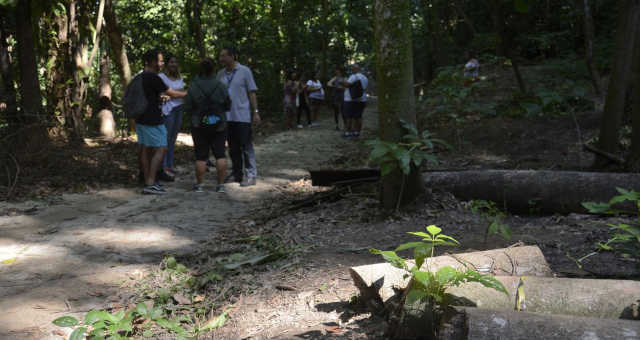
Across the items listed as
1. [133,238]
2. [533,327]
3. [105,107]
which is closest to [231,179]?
[133,238]

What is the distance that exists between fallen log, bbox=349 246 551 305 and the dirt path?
203cm

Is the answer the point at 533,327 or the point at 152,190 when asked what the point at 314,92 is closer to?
the point at 152,190

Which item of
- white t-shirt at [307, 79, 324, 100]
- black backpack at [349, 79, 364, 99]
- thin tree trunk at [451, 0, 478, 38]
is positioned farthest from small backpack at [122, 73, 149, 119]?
thin tree trunk at [451, 0, 478, 38]

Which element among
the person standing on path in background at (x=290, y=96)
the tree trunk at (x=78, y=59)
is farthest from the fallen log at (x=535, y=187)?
the person standing on path in background at (x=290, y=96)

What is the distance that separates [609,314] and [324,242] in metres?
2.68

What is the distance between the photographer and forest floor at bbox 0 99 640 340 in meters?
3.34

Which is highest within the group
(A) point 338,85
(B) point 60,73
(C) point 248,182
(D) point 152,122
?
(B) point 60,73

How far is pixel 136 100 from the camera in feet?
22.9

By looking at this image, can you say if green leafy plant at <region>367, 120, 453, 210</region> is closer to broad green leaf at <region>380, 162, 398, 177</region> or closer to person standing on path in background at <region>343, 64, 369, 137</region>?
broad green leaf at <region>380, 162, 398, 177</region>

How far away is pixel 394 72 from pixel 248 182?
3.69 meters

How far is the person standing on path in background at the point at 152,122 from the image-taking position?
7.08 m

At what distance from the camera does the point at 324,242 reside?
4.72m

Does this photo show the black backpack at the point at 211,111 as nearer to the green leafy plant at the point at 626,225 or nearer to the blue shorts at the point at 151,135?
the blue shorts at the point at 151,135

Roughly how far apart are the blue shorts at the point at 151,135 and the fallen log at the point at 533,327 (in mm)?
5888
